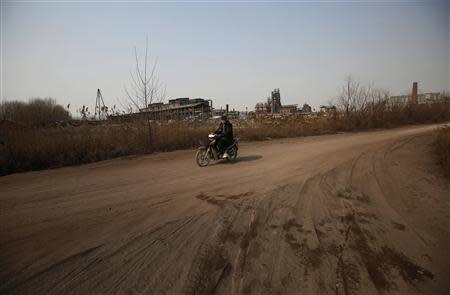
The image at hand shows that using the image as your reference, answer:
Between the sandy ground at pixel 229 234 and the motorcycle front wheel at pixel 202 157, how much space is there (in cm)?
173

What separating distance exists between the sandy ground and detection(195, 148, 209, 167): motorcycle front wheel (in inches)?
68.0

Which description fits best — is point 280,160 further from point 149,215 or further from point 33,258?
point 33,258

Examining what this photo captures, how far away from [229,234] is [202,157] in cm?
545

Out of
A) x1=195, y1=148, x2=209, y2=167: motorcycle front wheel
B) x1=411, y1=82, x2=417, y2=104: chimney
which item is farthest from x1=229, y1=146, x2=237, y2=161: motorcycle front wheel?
x1=411, y1=82, x2=417, y2=104: chimney

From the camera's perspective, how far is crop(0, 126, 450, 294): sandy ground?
2945mm

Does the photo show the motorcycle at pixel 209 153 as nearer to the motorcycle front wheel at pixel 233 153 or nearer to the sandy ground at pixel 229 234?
the motorcycle front wheel at pixel 233 153

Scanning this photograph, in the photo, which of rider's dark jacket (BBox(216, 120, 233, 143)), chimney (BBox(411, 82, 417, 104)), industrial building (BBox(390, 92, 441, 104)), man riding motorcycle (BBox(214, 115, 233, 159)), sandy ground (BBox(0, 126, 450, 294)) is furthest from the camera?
chimney (BBox(411, 82, 417, 104))

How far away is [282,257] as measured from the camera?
3369mm

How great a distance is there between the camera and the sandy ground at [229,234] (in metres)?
2.95

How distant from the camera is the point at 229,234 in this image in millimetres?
3908

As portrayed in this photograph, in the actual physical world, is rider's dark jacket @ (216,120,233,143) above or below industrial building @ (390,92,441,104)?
below

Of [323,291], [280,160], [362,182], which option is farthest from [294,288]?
[280,160]

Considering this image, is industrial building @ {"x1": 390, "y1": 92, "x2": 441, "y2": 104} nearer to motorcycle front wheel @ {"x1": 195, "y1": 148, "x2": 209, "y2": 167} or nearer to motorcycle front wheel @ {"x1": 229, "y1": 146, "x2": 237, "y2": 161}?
motorcycle front wheel @ {"x1": 229, "y1": 146, "x2": 237, "y2": 161}

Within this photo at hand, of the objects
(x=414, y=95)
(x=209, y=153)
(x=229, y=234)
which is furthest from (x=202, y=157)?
(x=414, y=95)
